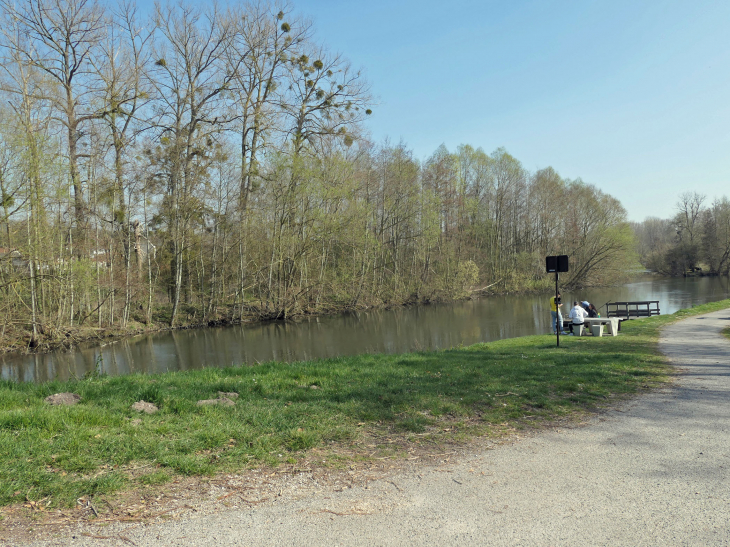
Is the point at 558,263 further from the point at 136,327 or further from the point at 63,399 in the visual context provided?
the point at 136,327

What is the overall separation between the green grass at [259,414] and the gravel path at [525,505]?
81cm

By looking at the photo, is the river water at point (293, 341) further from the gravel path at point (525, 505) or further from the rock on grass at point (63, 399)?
the gravel path at point (525, 505)

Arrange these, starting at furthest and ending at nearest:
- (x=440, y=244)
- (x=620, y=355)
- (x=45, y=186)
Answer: (x=440, y=244), (x=45, y=186), (x=620, y=355)

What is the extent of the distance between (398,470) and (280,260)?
25.8 metres

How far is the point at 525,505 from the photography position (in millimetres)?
3475

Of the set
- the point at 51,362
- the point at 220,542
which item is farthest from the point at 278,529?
the point at 51,362

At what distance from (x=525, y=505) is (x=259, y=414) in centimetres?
323

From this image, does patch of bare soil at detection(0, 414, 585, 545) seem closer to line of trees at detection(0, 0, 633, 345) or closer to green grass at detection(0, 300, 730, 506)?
green grass at detection(0, 300, 730, 506)

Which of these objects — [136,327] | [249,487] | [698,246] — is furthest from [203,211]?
[698,246]

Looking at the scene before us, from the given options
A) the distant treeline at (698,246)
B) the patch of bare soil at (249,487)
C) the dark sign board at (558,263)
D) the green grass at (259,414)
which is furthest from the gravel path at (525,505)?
the distant treeline at (698,246)

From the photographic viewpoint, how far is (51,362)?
671 inches

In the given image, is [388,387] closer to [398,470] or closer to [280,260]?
[398,470]

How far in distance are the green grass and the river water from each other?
6225 mm

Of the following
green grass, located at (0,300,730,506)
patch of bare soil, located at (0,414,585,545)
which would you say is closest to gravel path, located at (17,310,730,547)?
patch of bare soil, located at (0,414,585,545)
